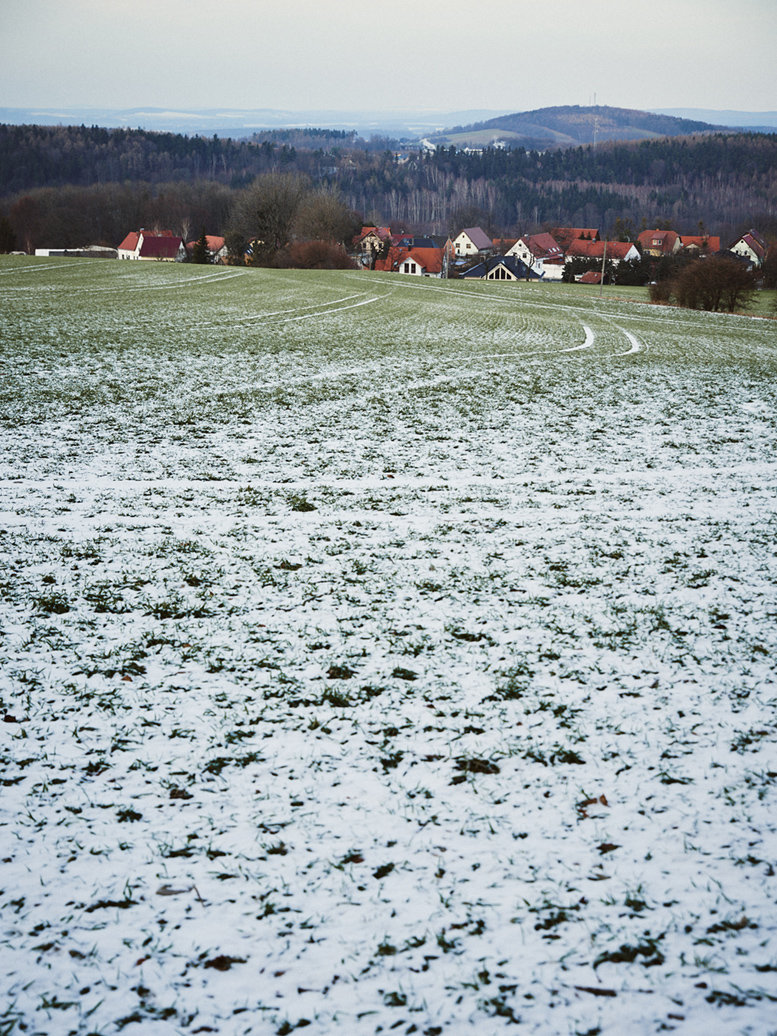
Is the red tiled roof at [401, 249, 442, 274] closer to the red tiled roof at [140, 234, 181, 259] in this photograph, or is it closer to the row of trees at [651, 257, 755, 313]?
the red tiled roof at [140, 234, 181, 259]

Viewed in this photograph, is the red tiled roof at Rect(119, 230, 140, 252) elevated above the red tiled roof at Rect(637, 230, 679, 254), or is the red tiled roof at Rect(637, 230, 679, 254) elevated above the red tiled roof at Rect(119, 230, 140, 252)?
the red tiled roof at Rect(637, 230, 679, 254)

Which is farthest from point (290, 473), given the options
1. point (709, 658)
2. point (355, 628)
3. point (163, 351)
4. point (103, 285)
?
point (103, 285)

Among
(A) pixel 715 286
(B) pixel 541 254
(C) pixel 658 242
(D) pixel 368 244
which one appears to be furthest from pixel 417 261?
(A) pixel 715 286

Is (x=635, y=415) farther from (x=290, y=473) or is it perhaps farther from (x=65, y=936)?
(x=65, y=936)

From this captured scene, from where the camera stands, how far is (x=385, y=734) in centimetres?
496

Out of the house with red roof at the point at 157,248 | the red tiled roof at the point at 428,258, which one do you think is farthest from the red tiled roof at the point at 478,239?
the house with red roof at the point at 157,248

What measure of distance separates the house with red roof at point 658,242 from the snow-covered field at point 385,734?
435 ft

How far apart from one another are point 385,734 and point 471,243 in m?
158

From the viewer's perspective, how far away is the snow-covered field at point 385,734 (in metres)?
3.36

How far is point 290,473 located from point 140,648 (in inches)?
192

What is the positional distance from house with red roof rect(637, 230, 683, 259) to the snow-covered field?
5219 inches

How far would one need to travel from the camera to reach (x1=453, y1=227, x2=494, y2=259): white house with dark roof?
151875 mm

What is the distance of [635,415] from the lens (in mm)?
14609

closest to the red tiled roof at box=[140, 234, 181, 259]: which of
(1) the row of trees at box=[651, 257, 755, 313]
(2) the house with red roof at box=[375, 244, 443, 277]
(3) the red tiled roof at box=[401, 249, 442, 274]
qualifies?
(2) the house with red roof at box=[375, 244, 443, 277]
